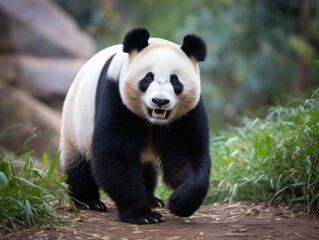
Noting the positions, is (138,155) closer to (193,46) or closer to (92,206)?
(92,206)

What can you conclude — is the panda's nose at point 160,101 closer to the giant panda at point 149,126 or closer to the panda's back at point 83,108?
the giant panda at point 149,126

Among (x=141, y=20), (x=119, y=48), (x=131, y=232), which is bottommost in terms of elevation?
(x=131, y=232)

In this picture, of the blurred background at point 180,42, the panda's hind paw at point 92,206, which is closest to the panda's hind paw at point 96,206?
the panda's hind paw at point 92,206

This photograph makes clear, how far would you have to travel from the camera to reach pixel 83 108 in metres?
5.30

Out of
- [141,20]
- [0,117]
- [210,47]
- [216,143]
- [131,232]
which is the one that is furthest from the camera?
[141,20]

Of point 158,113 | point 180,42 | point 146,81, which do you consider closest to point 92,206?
point 158,113

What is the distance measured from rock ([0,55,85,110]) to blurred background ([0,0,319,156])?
0.7 inches

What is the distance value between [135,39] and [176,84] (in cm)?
51

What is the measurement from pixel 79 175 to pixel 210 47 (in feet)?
28.8

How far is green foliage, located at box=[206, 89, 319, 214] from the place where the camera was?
501 cm

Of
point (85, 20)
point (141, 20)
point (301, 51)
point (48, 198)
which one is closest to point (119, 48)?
point (48, 198)

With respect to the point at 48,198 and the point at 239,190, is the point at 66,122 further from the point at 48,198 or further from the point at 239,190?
the point at 239,190

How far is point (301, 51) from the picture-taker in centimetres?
1223

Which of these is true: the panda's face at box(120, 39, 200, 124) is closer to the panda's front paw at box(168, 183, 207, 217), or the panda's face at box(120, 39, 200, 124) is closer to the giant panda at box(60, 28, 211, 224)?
the giant panda at box(60, 28, 211, 224)
